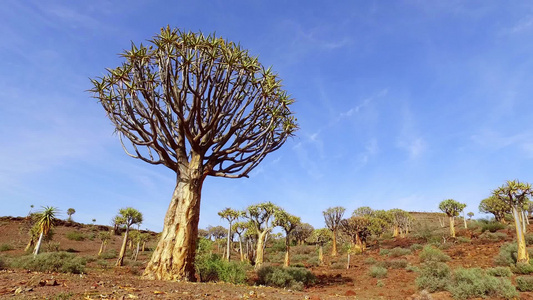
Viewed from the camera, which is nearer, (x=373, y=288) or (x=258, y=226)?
(x=373, y=288)

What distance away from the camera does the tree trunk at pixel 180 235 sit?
959cm

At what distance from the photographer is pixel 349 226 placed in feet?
121

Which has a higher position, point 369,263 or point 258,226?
point 258,226

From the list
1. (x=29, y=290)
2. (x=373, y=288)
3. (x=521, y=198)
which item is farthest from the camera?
(x=521, y=198)

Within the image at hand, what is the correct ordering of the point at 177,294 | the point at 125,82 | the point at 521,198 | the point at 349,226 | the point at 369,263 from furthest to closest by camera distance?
the point at 349,226, the point at 369,263, the point at 521,198, the point at 125,82, the point at 177,294

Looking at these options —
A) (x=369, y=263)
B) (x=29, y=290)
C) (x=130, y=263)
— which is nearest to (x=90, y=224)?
(x=130, y=263)

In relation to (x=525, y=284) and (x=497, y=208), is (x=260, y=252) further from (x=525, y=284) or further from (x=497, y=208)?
(x=497, y=208)

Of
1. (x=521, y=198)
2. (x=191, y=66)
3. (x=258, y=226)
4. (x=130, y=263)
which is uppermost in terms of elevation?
(x=191, y=66)

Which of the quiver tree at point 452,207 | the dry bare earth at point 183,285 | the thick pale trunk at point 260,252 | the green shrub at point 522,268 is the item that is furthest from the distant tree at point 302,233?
the green shrub at point 522,268

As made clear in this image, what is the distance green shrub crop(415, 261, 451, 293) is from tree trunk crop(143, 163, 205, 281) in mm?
9605

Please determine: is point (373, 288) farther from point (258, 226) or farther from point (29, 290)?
point (29, 290)

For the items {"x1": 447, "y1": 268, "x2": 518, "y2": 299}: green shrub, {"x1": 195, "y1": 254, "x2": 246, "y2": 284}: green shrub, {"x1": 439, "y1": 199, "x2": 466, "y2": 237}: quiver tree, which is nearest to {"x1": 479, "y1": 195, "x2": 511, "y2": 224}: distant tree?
{"x1": 439, "y1": 199, "x2": 466, "y2": 237}: quiver tree

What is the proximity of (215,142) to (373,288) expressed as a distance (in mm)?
10201

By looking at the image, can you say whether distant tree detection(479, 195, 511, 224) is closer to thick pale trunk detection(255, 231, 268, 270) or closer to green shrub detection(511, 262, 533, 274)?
green shrub detection(511, 262, 533, 274)
